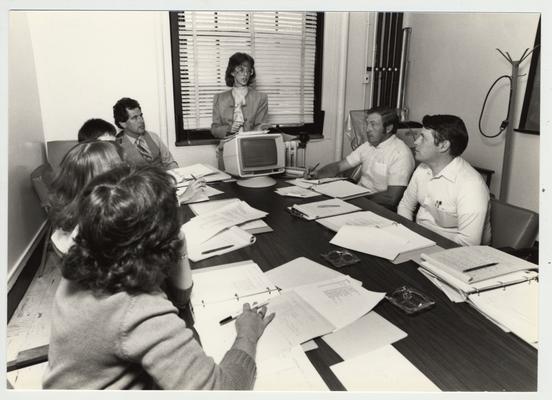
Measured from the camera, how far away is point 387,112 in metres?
2.67

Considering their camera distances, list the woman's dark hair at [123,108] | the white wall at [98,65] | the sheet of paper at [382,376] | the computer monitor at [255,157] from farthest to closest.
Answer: the white wall at [98,65]
the woman's dark hair at [123,108]
the computer monitor at [255,157]
the sheet of paper at [382,376]

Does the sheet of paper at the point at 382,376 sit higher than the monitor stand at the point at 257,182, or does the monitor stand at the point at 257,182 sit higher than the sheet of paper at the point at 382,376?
the monitor stand at the point at 257,182

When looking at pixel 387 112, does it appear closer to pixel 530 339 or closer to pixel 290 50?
pixel 290 50

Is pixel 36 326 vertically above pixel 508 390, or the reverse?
pixel 508 390

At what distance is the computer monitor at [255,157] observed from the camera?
2332 millimetres

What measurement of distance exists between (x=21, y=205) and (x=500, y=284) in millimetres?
2850

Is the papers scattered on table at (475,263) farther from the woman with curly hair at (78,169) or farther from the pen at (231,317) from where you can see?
the woman with curly hair at (78,169)

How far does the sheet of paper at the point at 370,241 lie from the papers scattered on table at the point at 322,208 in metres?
0.21

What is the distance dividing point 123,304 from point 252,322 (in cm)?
35

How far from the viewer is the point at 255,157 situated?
2.36m

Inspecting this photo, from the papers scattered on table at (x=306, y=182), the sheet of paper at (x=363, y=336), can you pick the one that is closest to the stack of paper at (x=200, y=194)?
the papers scattered on table at (x=306, y=182)

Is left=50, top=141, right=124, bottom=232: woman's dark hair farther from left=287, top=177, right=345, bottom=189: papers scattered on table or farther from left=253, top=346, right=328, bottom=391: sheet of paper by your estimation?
left=287, top=177, right=345, bottom=189: papers scattered on table

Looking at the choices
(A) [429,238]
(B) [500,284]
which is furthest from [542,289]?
(A) [429,238]

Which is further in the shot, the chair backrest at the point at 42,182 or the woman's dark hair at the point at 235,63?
the woman's dark hair at the point at 235,63
